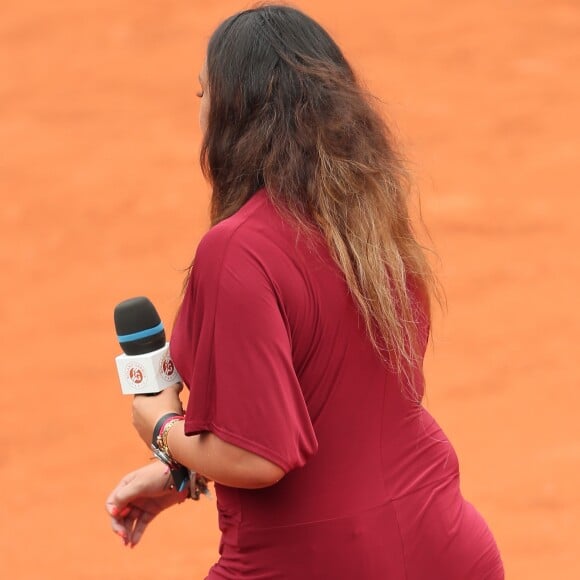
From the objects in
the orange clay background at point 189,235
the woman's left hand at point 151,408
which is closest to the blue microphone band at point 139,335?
the woman's left hand at point 151,408

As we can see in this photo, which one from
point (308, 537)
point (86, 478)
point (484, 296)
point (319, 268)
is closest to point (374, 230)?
point (319, 268)

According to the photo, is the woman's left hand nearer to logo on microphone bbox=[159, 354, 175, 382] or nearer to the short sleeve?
logo on microphone bbox=[159, 354, 175, 382]

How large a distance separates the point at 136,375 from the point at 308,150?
0.55 m

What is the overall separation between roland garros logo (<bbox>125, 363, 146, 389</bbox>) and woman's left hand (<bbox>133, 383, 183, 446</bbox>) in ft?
0.08

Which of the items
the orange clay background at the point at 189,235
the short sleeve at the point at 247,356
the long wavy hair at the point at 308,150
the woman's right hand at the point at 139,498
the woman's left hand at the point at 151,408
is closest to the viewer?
the short sleeve at the point at 247,356

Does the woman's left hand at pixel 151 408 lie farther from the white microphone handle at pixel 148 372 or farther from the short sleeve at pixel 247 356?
the short sleeve at pixel 247 356

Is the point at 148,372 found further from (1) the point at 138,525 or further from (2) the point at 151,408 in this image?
(1) the point at 138,525

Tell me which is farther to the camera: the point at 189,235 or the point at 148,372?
the point at 189,235

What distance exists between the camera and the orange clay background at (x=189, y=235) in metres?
5.84

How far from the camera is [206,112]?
7.27ft

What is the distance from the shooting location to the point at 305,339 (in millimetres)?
2055

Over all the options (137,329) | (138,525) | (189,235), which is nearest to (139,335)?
(137,329)

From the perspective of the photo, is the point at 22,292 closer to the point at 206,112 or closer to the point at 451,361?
the point at 451,361

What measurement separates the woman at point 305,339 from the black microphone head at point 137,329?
0.53ft
